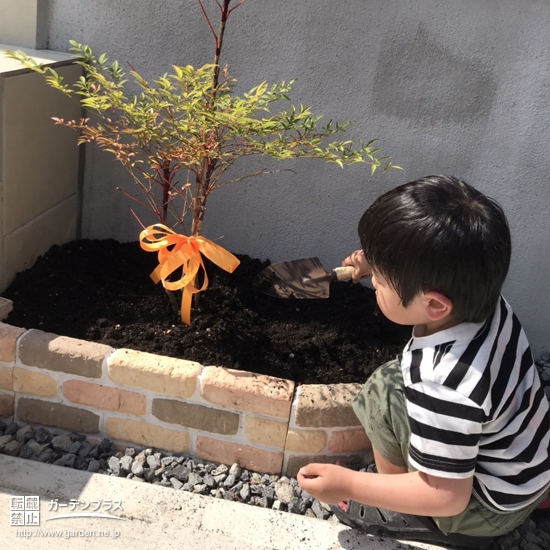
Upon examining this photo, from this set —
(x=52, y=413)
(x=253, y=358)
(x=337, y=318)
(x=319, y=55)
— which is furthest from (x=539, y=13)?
(x=52, y=413)

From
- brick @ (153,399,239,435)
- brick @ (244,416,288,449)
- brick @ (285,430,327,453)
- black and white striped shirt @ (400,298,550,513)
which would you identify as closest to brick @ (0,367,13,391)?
brick @ (153,399,239,435)

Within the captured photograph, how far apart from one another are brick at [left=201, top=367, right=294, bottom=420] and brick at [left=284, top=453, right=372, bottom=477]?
16cm

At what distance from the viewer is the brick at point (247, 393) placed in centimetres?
185

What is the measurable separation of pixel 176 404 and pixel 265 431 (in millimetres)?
283

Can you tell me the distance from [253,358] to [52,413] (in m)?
0.67

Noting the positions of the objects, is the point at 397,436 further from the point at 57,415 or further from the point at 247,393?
the point at 57,415

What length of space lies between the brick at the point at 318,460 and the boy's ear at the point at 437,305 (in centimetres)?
69

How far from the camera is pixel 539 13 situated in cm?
228

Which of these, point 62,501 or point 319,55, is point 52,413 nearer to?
point 62,501

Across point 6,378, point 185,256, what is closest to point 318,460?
point 185,256

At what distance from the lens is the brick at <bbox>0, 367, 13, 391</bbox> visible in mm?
1988

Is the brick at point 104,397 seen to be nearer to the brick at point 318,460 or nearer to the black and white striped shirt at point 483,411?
the brick at point 318,460

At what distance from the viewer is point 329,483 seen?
159cm

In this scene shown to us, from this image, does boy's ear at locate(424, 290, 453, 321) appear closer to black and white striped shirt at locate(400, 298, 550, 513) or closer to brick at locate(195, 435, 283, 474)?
black and white striped shirt at locate(400, 298, 550, 513)
